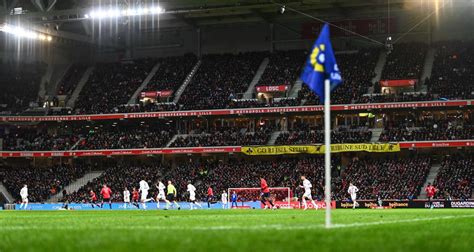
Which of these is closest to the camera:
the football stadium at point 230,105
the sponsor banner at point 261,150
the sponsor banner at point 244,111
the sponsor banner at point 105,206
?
the sponsor banner at point 105,206

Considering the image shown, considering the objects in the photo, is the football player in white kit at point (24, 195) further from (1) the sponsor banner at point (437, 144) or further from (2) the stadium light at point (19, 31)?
(1) the sponsor banner at point (437, 144)

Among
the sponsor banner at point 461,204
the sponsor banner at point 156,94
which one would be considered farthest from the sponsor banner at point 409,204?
the sponsor banner at point 156,94

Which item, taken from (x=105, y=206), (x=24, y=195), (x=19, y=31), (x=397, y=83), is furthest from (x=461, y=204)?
(x=19, y=31)

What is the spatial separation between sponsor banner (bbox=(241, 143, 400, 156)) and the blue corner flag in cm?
5031

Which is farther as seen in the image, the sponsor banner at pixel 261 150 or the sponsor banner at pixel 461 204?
the sponsor banner at pixel 261 150

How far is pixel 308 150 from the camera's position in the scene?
206 feet

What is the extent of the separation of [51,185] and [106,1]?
710 inches

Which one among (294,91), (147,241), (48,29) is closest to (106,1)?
(48,29)

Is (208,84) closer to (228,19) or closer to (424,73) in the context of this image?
(228,19)

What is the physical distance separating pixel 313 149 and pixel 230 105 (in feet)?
31.8

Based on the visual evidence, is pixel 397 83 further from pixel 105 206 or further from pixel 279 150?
pixel 105 206

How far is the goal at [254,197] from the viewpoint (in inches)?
2149

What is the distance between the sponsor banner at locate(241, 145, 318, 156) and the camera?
62906 mm

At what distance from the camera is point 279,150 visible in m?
63.9
